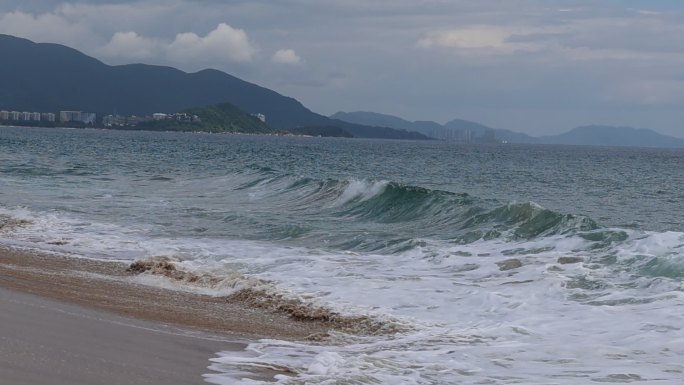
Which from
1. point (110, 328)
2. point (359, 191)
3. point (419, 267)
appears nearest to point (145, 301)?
point (110, 328)

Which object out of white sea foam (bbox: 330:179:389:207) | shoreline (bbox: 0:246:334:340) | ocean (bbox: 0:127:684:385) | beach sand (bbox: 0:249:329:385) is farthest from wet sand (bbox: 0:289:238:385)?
white sea foam (bbox: 330:179:389:207)

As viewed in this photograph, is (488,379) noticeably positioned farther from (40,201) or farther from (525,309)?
(40,201)

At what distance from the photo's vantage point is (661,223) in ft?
74.6

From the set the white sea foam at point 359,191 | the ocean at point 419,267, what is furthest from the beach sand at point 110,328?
the white sea foam at point 359,191

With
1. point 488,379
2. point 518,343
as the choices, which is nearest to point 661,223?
point 518,343

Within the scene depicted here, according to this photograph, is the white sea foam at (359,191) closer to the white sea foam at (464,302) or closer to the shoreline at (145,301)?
the white sea foam at (464,302)

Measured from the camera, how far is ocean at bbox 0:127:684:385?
7961mm

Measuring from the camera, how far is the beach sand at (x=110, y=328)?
6645 mm

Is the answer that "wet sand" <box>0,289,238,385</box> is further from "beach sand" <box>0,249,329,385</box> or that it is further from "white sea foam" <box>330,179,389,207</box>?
"white sea foam" <box>330,179,389,207</box>

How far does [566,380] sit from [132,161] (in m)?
48.4

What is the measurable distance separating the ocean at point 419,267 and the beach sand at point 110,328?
0.41 meters

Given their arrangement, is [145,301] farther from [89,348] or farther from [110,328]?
[89,348]

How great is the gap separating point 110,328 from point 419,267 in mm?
6624

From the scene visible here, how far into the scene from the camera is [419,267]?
14.0 m
